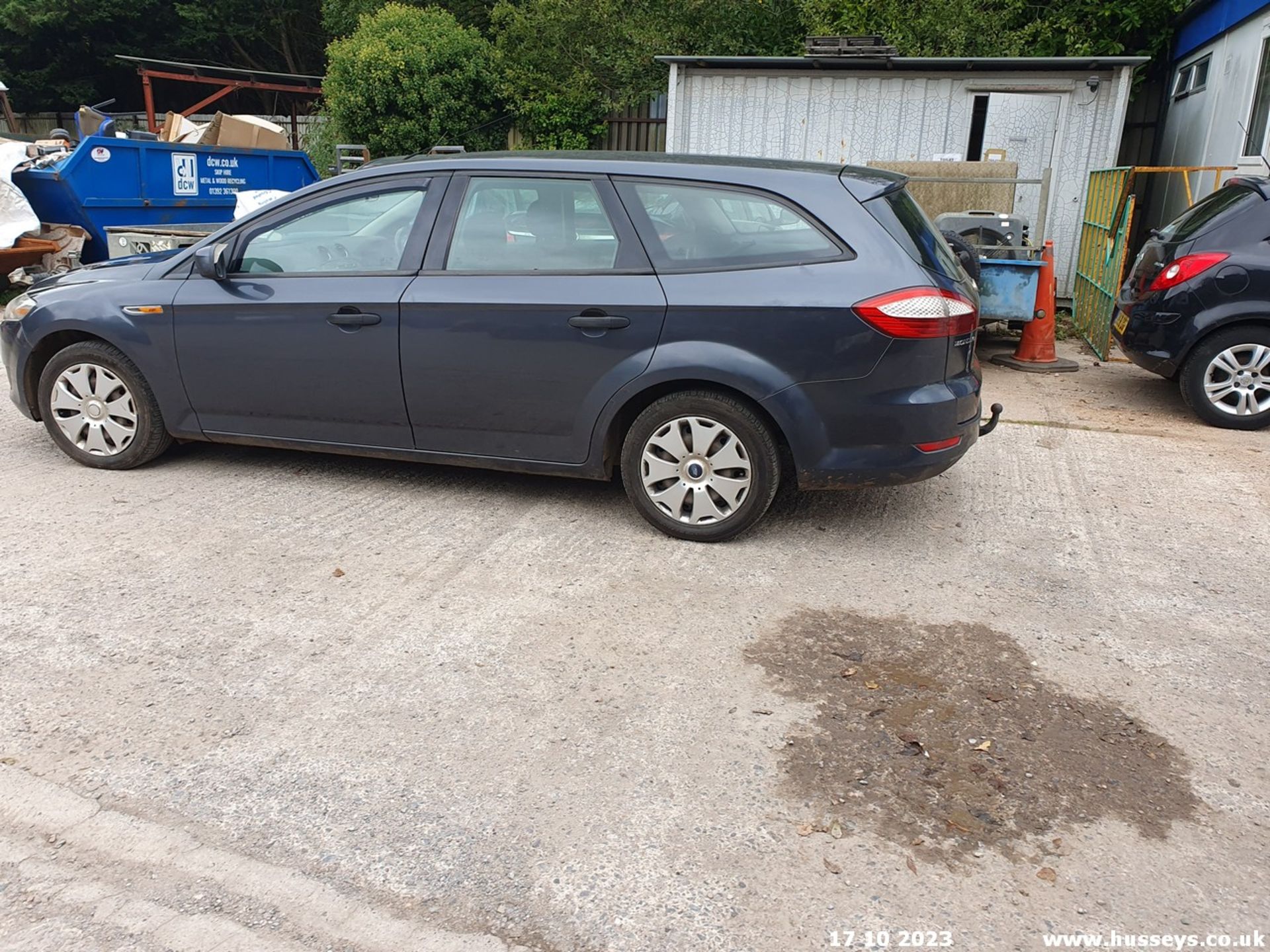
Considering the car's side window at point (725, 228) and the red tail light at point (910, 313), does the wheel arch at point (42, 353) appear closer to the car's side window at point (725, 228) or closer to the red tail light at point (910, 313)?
the car's side window at point (725, 228)

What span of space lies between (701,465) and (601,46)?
13177 millimetres

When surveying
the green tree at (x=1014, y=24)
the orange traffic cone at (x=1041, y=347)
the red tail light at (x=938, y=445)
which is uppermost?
the green tree at (x=1014, y=24)

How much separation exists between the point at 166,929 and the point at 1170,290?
7070 millimetres

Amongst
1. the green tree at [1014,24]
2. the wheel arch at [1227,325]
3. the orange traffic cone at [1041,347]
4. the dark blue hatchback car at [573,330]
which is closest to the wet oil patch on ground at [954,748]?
the dark blue hatchback car at [573,330]

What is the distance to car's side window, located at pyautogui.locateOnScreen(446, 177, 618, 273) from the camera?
475cm

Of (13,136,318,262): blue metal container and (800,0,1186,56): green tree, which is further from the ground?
(800,0,1186,56): green tree

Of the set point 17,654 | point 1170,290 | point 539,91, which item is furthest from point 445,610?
point 539,91

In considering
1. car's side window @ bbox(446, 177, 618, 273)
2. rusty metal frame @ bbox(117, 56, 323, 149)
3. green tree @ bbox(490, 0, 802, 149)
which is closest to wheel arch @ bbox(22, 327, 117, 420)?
car's side window @ bbox(446, 177, 618, 273)

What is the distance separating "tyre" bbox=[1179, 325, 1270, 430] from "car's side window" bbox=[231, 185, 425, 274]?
537 centimetres

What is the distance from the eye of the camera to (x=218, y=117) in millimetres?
14281

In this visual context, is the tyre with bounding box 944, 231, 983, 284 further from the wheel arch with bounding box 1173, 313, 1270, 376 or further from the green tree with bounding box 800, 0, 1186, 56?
the green tree with bounding box 800, 0, 1186, 56

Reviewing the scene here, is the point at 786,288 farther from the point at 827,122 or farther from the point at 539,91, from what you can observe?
the point at 539,91

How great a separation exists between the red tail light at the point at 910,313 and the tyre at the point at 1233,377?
3655 mm

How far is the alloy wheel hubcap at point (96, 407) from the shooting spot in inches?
217
